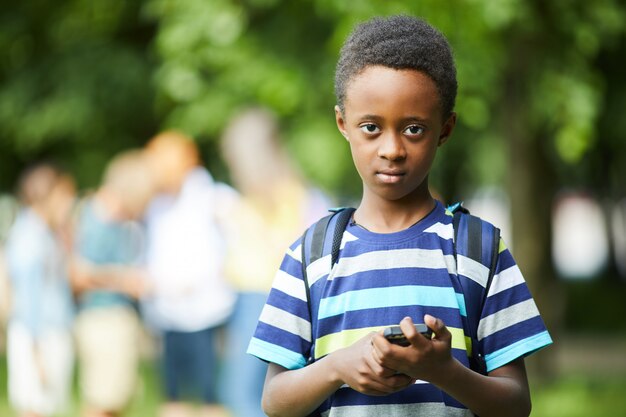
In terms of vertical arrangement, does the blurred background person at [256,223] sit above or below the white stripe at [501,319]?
above

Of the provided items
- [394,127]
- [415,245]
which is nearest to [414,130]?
[394,127]

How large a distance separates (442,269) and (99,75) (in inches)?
514

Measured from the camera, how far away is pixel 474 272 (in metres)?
2.51

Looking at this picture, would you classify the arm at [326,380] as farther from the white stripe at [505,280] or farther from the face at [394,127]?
the face at [394,127]

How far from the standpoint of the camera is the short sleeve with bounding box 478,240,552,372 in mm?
2518

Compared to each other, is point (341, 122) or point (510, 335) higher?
point (341, 122)

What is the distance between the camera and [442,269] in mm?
2518

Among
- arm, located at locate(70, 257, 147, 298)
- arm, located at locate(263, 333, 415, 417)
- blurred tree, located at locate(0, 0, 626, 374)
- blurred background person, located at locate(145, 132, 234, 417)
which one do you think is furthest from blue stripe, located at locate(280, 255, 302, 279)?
arm, located at locate(70, 257, 147, 298)

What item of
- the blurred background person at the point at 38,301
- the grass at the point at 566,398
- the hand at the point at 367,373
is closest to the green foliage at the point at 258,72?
the blurred background person at the point at 38,301

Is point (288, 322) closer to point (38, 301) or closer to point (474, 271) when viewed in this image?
point (474, 271)

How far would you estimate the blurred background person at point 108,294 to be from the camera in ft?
25.7

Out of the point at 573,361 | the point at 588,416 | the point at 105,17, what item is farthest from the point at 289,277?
the point at 573,361

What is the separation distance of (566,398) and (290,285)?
9.77 metres

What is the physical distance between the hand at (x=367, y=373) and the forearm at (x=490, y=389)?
0.09 m
